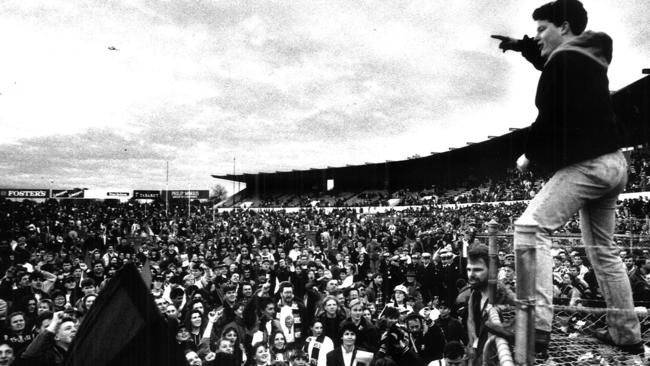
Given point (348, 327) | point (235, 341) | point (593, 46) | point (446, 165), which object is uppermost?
point (446, 165)

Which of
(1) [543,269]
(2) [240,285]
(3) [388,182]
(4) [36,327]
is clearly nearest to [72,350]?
(1) [543,269]

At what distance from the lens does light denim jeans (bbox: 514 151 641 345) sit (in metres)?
2.21

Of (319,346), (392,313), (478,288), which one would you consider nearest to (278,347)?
(319,346)

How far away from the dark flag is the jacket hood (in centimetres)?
215

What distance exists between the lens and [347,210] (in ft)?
123

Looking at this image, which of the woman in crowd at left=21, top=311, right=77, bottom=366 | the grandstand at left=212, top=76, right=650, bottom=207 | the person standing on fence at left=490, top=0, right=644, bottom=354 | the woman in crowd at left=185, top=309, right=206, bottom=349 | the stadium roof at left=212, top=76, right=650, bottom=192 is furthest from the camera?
the grandstand at left=212, top=76, right=650, bottom=207

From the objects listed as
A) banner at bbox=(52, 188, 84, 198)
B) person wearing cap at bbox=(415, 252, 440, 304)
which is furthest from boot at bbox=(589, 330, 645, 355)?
banner at bbox=(52, 188, 84, 198)

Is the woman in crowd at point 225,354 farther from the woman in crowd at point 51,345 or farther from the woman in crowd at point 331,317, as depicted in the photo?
the woman in crowd at point 51,345

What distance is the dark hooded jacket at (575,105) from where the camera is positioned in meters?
2.26

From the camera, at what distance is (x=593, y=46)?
2340 mm

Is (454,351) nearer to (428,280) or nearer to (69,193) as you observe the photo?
(428,280)

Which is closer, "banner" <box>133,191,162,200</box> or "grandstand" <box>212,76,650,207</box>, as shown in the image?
"grandstand" <box>212,76,650,207</box>

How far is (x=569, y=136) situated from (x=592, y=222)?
0.64 metres

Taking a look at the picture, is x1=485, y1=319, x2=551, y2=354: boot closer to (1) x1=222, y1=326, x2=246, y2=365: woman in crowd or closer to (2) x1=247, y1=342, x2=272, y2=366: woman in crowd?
(2) x1=247, y1=342, x2=272, y2=366: woman in crowd
